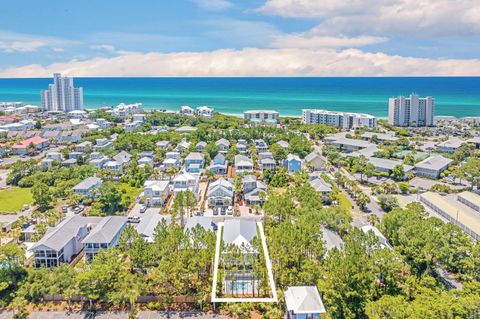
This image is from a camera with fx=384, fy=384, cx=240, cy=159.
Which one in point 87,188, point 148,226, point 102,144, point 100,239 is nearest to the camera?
point 100,239

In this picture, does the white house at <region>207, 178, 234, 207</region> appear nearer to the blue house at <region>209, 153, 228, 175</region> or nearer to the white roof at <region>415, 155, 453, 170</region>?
the blue house at <region>209, 153, 228, 175</region>

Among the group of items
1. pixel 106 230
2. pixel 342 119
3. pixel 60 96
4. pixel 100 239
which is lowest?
pixel 100 239

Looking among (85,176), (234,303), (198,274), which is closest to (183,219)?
(198,274)

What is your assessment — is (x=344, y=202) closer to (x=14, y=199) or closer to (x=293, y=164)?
(x=293, y=164)

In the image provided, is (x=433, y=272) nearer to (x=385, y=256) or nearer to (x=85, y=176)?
(x=385, y=256)

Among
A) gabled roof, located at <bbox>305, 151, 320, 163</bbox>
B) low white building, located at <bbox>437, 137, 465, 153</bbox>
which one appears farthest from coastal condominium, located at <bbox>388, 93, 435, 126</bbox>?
gabled roof, located at <bbox>305, 151, 320, 163</bbox>

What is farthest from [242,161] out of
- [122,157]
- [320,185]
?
[122,157]

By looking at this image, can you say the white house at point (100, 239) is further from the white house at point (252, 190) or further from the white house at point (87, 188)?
the white house at point (252, 190)
